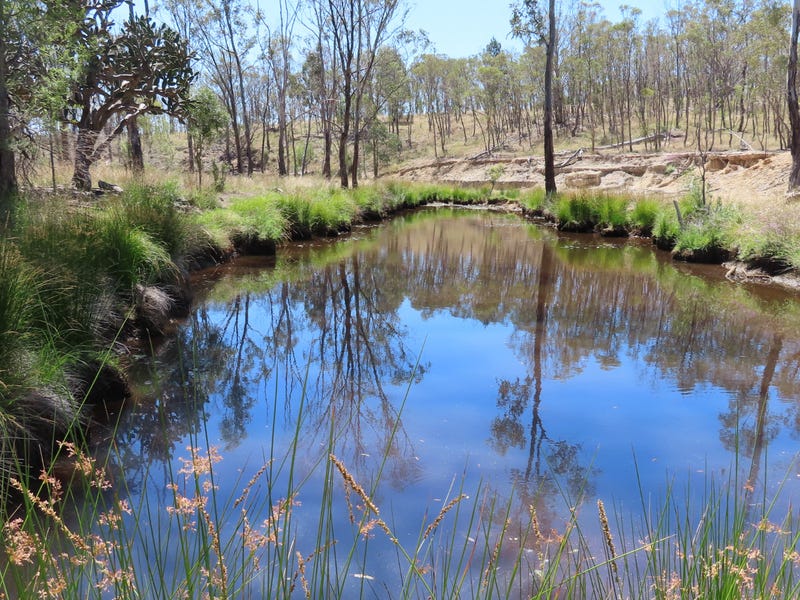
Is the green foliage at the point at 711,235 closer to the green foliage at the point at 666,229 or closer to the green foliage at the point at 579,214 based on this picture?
the green foliage at the point at 666,229

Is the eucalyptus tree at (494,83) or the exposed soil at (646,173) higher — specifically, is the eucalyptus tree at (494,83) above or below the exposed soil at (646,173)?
above

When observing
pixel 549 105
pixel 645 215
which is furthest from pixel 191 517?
pixel 549 105

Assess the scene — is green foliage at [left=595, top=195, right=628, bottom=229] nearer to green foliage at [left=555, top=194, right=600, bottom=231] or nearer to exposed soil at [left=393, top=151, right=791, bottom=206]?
green foliage at [left=555, top=194, right=600, bottom=231]

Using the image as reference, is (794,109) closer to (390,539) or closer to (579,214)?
(579,214)

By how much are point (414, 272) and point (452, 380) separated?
598 centimetres

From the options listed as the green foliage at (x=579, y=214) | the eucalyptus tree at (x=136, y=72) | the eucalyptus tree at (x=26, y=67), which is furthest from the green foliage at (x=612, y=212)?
the eucalyptus tree at (x=26, y=67)

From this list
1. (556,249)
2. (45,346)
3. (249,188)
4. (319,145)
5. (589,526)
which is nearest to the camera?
(589,526)

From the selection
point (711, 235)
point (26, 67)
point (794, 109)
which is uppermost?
point (26, 67)

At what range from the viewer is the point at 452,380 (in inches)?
226

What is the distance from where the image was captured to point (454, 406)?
5.09 metres

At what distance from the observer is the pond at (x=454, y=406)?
10.6 ft

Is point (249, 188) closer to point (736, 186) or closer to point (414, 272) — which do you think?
point (414, 272)

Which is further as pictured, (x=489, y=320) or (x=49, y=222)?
(x=489, y=320)

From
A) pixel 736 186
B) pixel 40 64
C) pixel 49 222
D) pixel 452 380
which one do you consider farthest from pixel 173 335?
pixel 736 186
